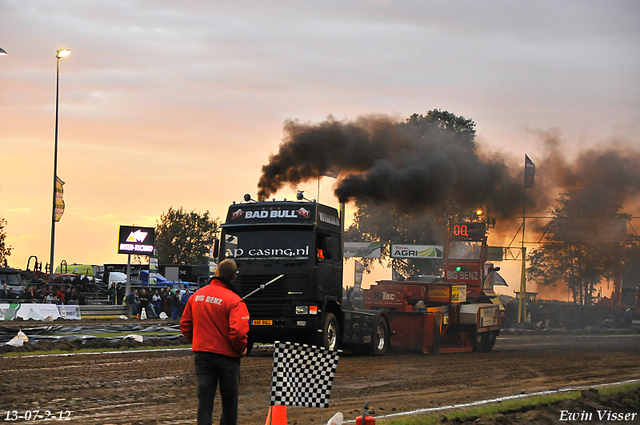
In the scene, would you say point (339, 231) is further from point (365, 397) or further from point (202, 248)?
point (202, 248)

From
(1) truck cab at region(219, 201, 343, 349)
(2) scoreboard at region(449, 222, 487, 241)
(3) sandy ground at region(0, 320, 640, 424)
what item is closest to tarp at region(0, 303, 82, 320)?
(3) sandy ground at region(0, 320, 640, 424)

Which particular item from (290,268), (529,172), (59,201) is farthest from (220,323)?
(59,201)

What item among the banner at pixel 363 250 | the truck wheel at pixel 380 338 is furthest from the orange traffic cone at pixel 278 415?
the banner at pixel 363 250

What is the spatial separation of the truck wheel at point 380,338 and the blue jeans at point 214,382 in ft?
39.8

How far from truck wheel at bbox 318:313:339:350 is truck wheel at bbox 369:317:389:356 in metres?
1.56

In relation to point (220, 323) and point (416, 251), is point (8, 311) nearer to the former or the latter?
point (220, 323)

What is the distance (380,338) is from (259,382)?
7.25 meters

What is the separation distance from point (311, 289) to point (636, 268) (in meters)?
43.0

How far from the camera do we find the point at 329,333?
1702 cm

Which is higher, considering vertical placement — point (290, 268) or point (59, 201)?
point (59, 201)

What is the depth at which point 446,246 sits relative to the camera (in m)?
24.3

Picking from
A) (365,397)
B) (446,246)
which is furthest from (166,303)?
(365,397)

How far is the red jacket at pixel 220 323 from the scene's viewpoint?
6.66 meters

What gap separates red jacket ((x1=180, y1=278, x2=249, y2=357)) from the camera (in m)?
6.66
